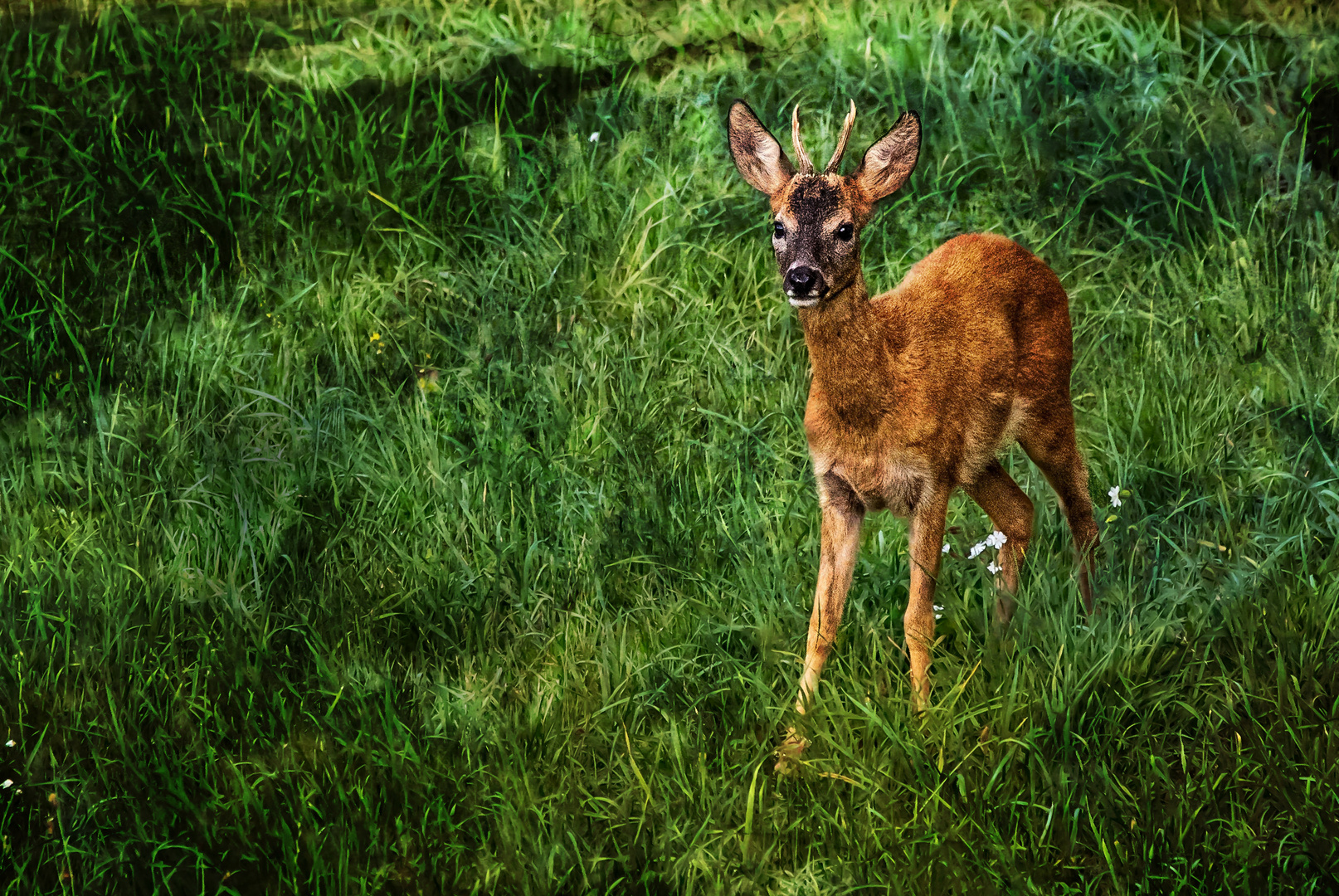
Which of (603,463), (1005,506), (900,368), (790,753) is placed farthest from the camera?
(603,463)

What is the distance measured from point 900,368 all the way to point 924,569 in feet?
1.70

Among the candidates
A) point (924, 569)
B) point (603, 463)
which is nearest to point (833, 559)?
point (924, 569)

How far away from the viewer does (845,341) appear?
360 centimetres

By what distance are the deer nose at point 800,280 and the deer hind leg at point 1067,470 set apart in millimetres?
1231

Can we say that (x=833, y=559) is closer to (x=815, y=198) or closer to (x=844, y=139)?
(x=815, y=198)

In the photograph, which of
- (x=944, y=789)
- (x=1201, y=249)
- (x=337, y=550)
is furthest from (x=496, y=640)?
(x=1201, y=249)

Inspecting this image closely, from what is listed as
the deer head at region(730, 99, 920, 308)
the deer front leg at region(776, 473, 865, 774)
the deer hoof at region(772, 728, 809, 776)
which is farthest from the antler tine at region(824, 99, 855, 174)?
the deer hoof at region(772, 728, 809, 776)

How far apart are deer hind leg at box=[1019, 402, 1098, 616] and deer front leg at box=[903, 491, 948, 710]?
698 mm

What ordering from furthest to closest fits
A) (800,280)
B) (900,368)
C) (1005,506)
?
(1005,506)
(900,368)
(800,280)

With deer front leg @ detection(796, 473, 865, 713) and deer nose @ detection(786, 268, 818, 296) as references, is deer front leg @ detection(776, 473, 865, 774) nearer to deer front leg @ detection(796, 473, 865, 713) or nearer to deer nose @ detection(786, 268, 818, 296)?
deer front leg @ detection(796, 473, 865, 713)

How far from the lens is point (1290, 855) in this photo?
3.06m

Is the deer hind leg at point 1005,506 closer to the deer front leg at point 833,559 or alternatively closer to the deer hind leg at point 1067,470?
the deer hind leg at point 1067,470

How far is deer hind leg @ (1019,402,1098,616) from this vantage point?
4.30m

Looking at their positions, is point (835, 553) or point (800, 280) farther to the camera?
point (835, 553)
